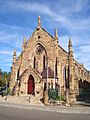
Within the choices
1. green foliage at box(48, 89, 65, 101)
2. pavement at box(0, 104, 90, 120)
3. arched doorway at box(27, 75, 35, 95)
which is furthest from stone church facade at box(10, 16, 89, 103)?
pavement at box(0, 104, 90, 120)

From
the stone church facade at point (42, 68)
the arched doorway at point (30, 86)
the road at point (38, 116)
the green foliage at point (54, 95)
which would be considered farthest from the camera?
the arched doorway at point (30, 86)

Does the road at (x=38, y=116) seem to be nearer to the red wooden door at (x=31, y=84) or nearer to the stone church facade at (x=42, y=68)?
the stone church facade at (x=42, y=68)

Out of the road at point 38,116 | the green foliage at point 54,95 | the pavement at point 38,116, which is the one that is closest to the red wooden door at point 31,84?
the green foliage at point 54,95

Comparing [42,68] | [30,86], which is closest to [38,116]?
[30,86]

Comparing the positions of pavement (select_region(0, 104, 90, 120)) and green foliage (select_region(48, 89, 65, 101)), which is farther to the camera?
green foliage (select_region(48, 89, 65, 101))

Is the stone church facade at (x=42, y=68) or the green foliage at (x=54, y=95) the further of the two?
the stone church facade at (x=42, y=68)

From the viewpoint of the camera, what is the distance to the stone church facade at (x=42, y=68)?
3862cm

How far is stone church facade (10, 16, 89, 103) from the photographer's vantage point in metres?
38.6

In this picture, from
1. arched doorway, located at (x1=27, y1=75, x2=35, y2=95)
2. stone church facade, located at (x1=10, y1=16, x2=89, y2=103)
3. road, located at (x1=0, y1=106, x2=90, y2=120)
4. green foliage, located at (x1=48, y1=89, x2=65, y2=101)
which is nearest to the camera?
road, located at (x1=0, y1=106, x2=90, y2=120)

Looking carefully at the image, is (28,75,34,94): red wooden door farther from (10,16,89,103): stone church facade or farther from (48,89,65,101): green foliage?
(48,89,65,101): green foliage

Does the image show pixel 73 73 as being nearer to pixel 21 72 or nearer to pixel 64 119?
pixel 21 72

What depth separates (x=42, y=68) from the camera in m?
42.9

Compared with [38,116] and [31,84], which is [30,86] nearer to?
[31,84]

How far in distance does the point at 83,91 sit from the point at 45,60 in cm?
924
